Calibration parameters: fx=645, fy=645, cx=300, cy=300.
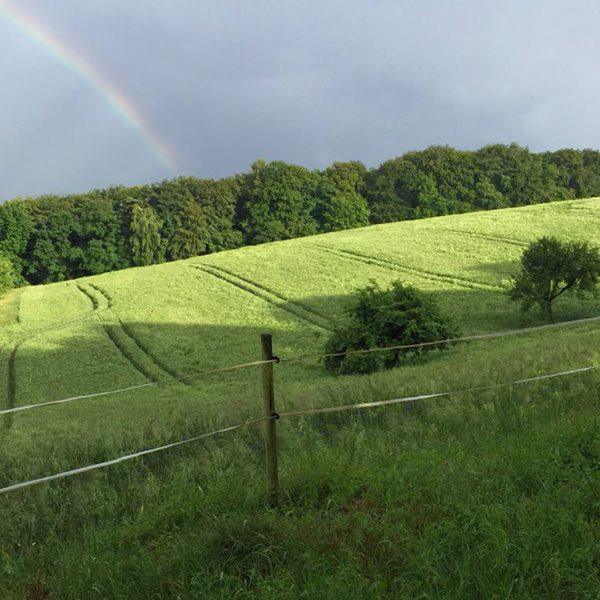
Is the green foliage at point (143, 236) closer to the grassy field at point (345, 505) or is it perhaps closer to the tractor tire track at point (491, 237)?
the tractor tire track at point (491, 237)

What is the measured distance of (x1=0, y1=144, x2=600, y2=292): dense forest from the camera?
94.6 meters

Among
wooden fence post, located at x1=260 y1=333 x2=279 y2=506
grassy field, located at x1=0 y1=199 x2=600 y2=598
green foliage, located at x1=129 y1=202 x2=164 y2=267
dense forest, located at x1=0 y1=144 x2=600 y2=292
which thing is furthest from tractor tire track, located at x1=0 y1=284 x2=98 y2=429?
dense forest, located at x1=0 y1=144 x2=600 y2=292

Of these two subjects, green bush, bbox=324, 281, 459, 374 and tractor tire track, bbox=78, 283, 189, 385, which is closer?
green bush, bbox=324, 281, 459, 374

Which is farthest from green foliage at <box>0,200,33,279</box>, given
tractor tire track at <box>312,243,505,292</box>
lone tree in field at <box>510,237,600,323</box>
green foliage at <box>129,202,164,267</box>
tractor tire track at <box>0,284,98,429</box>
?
lone tree in field at <box>510,237,600,323</box>

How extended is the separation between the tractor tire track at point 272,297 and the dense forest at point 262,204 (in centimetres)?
4088

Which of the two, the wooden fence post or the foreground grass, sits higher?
the wooden fence post

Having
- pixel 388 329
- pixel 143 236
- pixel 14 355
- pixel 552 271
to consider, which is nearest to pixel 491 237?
pixel 552 271

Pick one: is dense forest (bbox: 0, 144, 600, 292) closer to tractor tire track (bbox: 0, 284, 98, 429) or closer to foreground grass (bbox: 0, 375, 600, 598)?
tractor tire track (bbox: 0, 284, 98, 429)

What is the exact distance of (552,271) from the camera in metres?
32.6

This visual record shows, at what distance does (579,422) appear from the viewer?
6.98m

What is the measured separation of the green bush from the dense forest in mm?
72593

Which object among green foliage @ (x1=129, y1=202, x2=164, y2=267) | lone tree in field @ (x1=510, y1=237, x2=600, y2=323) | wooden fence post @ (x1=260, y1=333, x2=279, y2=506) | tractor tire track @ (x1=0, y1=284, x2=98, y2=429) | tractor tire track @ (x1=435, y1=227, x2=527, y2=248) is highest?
green foliage @ (x1=129, y1=202, x2=164, y2=267)

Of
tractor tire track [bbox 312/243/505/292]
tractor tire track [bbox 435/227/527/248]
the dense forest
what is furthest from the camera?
the dense forest

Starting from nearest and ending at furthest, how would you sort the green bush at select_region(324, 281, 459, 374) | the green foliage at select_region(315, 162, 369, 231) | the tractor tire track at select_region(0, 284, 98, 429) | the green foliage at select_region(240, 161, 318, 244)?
1. the green bush at select_region(324, 281, 459, 374)
2. the tractor tire track at select_region(0, 284, 98, 429)
3. the green foliage at select_region(240, 161, 318, 244)
4. the green foliage at select_region(315, 162, 369, 231)
